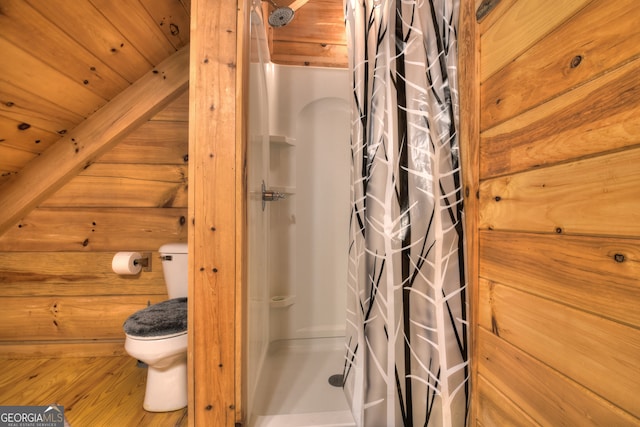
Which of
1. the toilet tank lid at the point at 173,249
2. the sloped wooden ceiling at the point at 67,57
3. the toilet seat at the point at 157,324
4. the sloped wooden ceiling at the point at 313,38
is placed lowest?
the toilet seat at the point at 157,324

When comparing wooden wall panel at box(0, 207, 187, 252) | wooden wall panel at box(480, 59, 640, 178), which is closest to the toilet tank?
wooden wall panel at box(0, 207, 187, 252)

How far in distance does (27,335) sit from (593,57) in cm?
279

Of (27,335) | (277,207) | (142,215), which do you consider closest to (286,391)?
(277,207)

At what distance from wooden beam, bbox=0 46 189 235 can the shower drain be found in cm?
178

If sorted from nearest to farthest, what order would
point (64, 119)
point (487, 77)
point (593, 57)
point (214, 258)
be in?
1. point (593, 57)
2. point (487, 77)
3. point (214, 258)
4. point (64, 119)

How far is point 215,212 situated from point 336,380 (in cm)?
102

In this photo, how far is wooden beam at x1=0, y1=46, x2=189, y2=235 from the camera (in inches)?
66.1

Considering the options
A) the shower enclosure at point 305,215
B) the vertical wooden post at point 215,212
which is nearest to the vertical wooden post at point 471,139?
the vertical wooden post at point 215,212

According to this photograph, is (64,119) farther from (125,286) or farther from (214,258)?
(214,258)

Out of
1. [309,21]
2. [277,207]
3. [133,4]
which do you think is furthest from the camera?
[309,21]

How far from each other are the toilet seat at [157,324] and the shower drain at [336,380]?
0.73 metres

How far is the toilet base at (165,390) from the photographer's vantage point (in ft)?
4.34

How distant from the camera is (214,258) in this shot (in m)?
1.09

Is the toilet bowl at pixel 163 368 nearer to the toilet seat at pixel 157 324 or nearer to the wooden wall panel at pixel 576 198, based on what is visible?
the toilet seat at pixel 157 324
